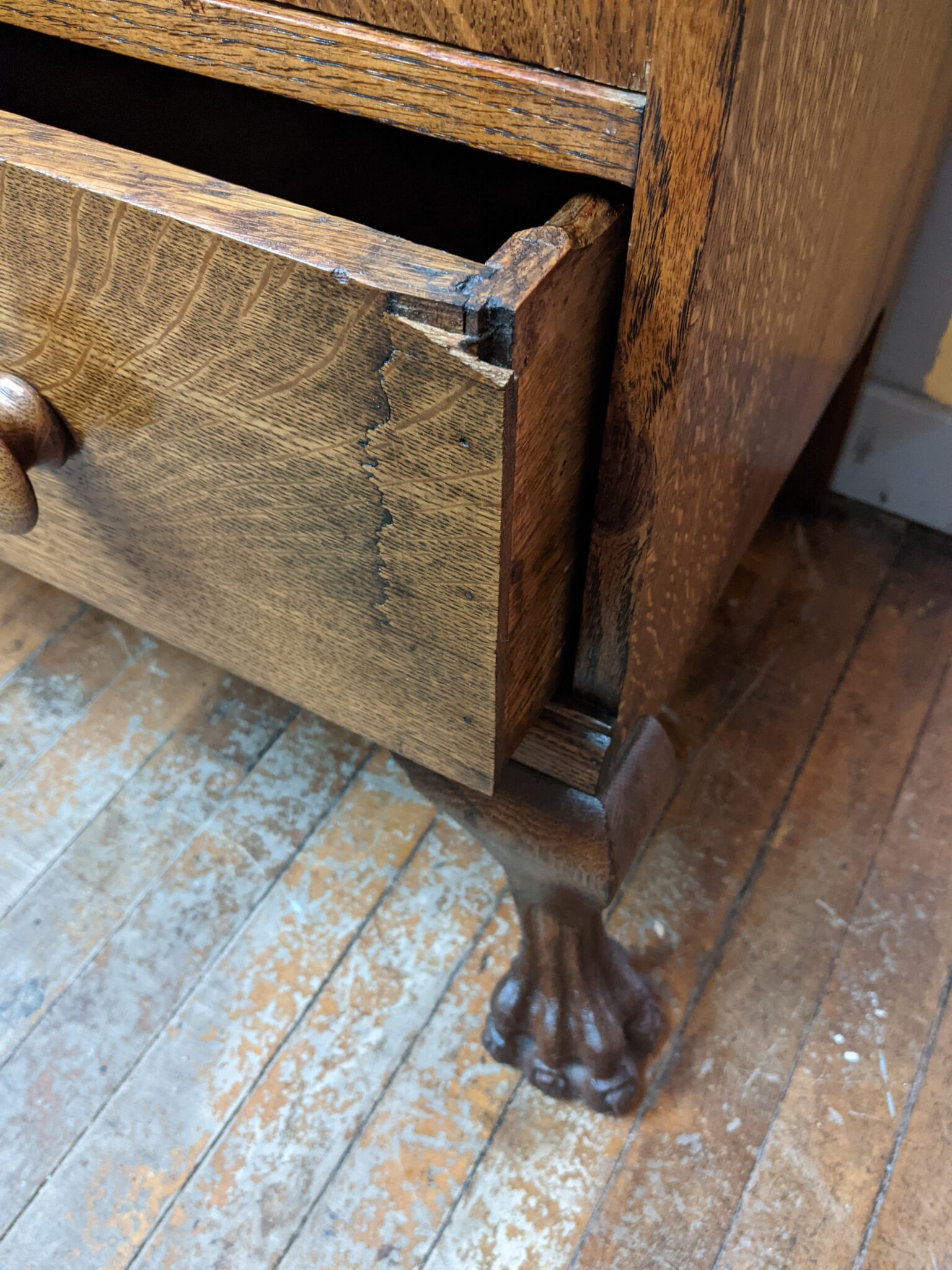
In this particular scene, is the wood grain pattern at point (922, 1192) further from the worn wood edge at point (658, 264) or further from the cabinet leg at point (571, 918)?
the worn wood edge at point (658, 264)

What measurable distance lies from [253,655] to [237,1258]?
0.45m

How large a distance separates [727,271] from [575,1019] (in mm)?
548

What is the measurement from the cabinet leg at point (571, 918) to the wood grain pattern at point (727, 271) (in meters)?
0.06

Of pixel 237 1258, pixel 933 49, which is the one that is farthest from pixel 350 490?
pixel 237 1258

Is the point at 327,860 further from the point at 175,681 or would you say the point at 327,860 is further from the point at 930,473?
the point at 930,473

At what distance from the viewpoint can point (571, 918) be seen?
2.17ft

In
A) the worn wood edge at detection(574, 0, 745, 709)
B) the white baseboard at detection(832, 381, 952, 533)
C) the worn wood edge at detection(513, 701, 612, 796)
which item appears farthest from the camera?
the white baseboard at detection(832, 381, 952, 533)

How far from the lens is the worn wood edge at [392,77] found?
1.09 ft

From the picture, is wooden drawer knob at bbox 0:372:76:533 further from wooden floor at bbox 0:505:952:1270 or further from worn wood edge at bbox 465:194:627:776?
wooden floor at bbox 0:505:952:1270

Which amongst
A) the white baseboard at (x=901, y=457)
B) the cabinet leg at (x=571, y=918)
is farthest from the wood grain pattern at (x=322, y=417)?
the white baseboard at (x=901, y=457)

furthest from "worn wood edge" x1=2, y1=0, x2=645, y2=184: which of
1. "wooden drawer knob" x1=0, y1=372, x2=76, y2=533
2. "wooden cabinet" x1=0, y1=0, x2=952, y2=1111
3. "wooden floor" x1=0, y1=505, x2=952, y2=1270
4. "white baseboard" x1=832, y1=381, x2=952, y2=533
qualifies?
"white baseboard" x1=832, y1=381, x2=952, y2=533

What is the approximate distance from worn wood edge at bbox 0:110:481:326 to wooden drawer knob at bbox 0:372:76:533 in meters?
0.10

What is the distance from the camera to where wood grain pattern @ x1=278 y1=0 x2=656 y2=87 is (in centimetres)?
31

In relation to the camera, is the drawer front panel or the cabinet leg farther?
the cabinet leg
